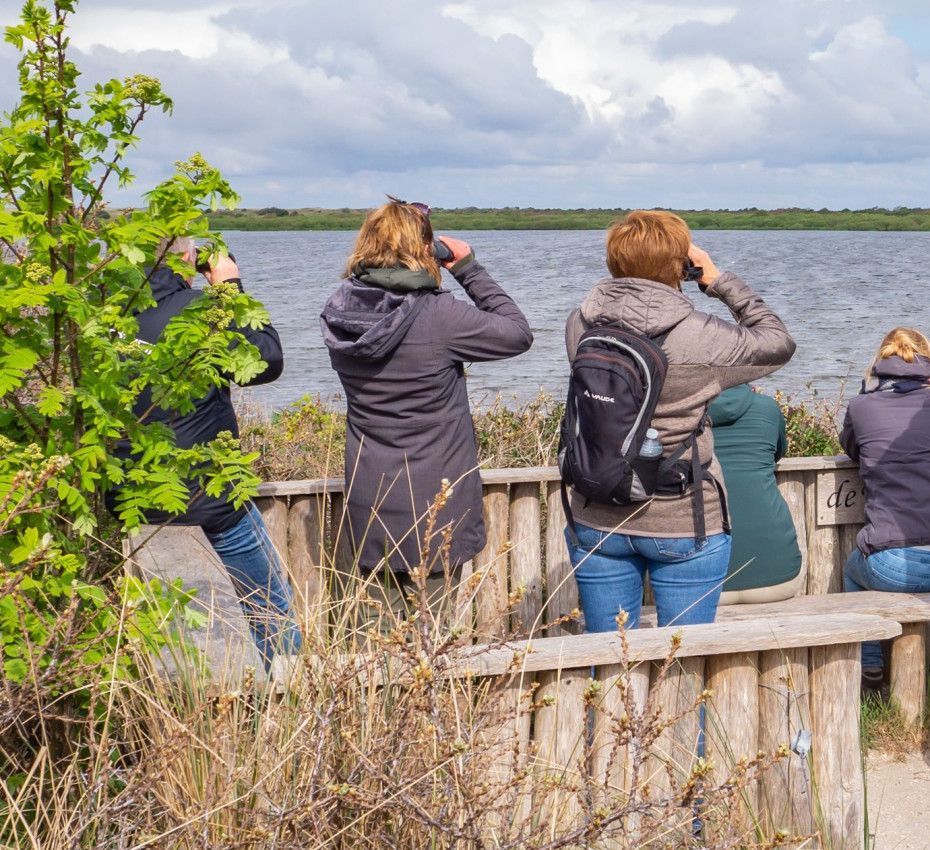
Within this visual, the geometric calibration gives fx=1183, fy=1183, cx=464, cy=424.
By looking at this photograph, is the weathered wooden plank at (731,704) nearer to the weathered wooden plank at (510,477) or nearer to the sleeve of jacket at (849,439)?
the weathered wooden plank at (510,477)

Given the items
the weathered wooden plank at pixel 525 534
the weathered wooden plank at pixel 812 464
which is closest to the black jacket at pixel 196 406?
the weathered wooden plank at pixel 525 534

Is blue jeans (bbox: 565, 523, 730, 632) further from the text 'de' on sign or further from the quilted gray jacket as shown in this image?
the text 'de' on sign

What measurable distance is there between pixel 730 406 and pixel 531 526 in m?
1.10

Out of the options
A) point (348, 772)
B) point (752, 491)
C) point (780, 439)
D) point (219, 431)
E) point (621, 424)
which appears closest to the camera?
point (348, 772)

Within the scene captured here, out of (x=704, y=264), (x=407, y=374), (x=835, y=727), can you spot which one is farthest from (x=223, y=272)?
(x=835, y=727)

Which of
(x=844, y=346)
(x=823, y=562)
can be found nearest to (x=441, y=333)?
(x=823, y=562)

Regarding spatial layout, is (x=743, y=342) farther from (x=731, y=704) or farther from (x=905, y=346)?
(x=905, y=346)

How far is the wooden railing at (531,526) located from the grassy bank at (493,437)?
1.22 meters

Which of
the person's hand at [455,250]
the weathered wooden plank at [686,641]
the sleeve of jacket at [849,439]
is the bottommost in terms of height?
the weathered wooden plank at [686,641]

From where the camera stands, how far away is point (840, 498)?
5.71 metres

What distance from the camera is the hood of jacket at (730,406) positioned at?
15.7ft

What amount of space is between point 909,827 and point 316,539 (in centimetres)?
260

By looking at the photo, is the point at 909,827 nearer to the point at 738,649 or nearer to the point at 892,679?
the point at 892,679

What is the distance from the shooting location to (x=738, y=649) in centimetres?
323
